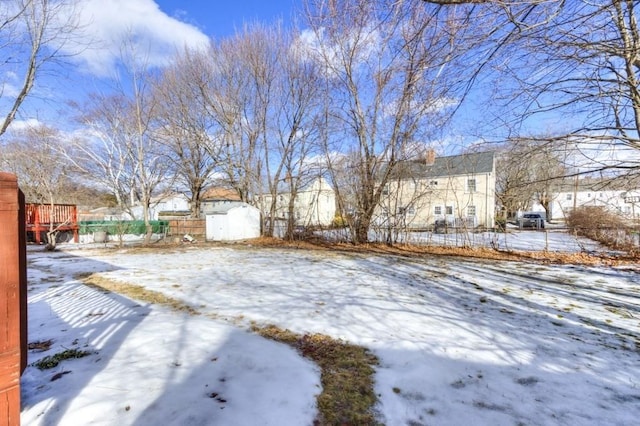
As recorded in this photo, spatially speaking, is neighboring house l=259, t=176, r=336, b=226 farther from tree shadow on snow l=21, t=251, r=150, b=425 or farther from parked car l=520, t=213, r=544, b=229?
parked car l=520, t=213, r=544, b=229

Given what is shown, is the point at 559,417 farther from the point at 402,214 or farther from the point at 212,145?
the point at 212,145

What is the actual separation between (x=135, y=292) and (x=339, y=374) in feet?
13.8

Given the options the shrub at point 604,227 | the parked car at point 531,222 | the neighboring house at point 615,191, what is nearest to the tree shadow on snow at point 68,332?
the neighboring house at point 615,191

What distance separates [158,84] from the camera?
1719 centimetres

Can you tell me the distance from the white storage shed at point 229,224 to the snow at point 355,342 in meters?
9.51

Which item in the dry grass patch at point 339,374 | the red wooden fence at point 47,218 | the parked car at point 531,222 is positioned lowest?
the dry grass patch at point 339,374

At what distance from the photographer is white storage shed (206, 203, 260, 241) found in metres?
15.5

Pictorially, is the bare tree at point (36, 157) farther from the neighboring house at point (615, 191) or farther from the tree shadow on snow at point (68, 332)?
the neighboring house at point (615, 191)

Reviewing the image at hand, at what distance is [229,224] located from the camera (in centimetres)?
1553

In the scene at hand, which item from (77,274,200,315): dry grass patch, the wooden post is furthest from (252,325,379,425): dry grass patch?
the wooden post

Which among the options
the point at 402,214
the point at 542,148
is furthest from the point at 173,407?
the point at 402,214

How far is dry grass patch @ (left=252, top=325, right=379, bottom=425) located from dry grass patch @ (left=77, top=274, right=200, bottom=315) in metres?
1.46

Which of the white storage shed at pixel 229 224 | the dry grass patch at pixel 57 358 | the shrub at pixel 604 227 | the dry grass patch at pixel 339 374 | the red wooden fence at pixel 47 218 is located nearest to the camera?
the dry grass patch at pixel 339 374

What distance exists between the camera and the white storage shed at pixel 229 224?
15.5m
